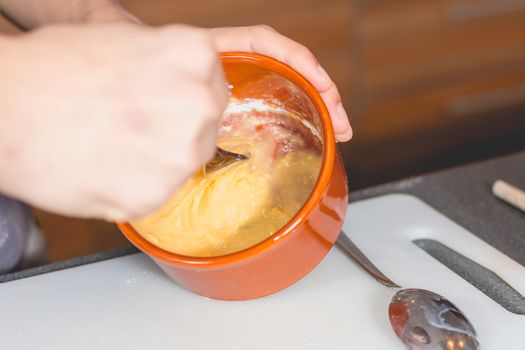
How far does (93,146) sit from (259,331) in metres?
0.28

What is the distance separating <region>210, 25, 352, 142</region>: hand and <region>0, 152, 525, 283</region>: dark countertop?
0.18m

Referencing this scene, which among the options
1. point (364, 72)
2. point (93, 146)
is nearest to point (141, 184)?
point (93, 146)

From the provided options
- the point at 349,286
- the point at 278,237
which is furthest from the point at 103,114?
the point at 349,286

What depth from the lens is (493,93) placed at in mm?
1774

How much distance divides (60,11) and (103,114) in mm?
399

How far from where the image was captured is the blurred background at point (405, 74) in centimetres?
149

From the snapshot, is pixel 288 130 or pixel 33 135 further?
pixel 288 130

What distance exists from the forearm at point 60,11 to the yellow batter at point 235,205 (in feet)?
0.56

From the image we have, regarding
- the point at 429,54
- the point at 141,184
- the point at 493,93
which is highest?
the point at 141,184

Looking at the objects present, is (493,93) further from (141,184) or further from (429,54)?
(141,184)

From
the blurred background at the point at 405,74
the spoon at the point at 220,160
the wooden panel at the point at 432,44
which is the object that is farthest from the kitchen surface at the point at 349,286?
the wooden panel at the point at 432,44

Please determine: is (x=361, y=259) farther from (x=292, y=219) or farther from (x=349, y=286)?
(x=292, y=219)

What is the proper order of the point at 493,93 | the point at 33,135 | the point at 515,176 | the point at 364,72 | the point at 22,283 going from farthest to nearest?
the point at 493,93 < the point at 364,72 < the point at 515,176 < the point at 22,283 < the point at 33,135

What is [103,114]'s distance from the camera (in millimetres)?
312
